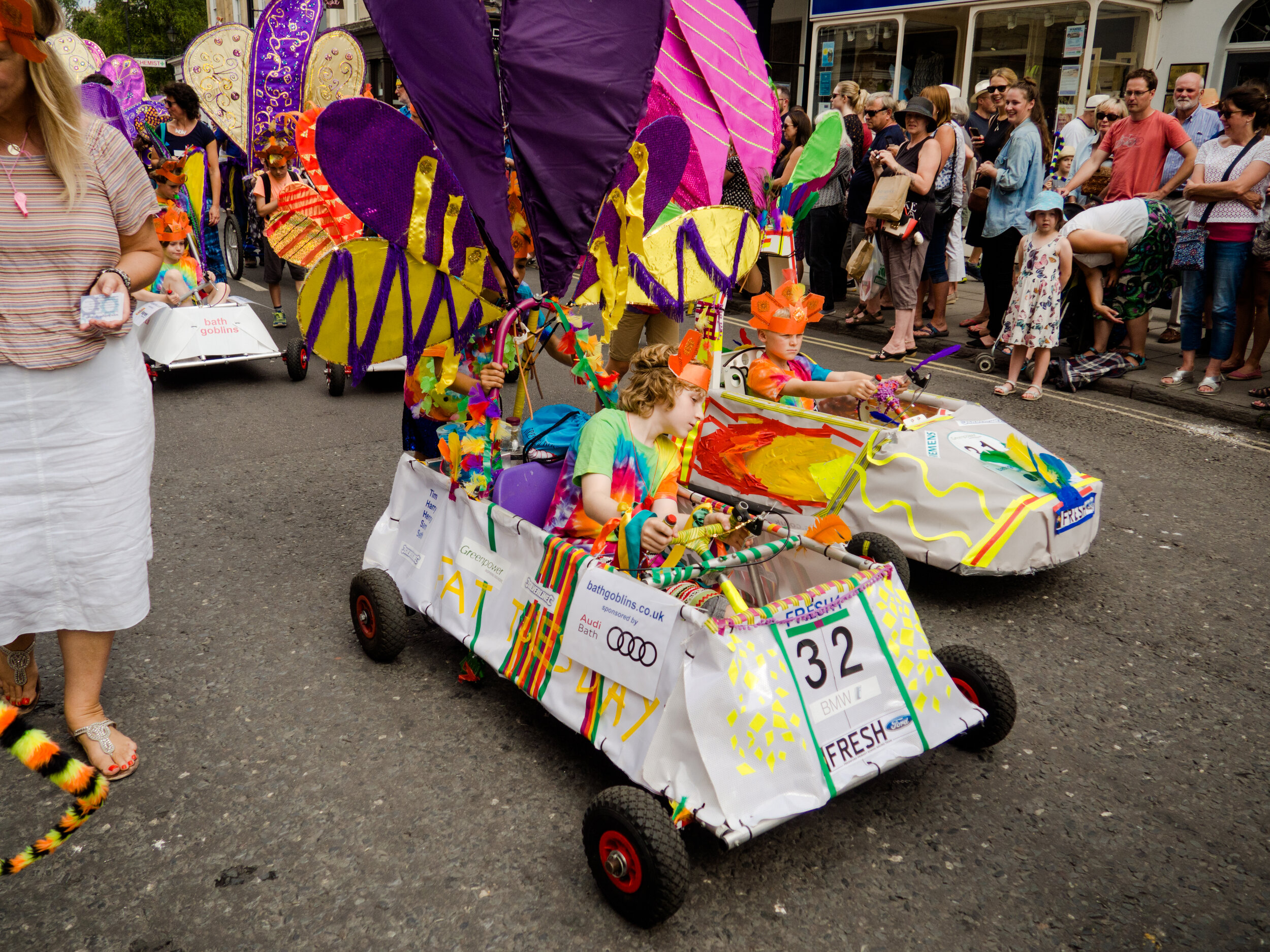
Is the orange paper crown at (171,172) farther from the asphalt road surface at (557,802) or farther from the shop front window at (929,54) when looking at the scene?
the shop front window at (929,54)

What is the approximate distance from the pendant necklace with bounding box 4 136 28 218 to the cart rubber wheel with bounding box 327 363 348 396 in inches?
197

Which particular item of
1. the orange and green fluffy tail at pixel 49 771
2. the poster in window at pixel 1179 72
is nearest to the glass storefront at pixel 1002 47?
the poster in window at pixel 1179 72

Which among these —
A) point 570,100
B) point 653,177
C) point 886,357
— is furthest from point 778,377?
point 886,357

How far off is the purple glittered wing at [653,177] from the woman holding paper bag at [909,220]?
215 inches

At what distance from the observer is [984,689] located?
3.12 m

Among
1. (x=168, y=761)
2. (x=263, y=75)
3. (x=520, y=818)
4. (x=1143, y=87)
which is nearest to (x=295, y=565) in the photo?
(x=168, y=761)

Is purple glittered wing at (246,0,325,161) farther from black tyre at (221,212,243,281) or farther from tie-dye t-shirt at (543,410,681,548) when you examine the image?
tie-dye t-shirt at (543,410,681,548)

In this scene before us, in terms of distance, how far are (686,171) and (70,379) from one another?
2.83 metres

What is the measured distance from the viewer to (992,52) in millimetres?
13352

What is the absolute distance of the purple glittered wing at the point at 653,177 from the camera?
3656 mm

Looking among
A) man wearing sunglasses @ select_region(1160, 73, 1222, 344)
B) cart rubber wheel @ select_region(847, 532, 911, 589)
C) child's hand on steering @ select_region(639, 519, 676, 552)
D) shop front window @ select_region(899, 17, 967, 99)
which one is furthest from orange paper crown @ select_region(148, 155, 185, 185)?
shop front window @ select_region(899, 17, 967, 99)

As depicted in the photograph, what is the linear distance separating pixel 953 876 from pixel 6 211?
3.12 m

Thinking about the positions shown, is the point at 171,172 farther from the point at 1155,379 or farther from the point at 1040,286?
the point at 1155,379

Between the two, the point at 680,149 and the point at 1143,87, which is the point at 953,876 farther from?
the point at 1143,87
